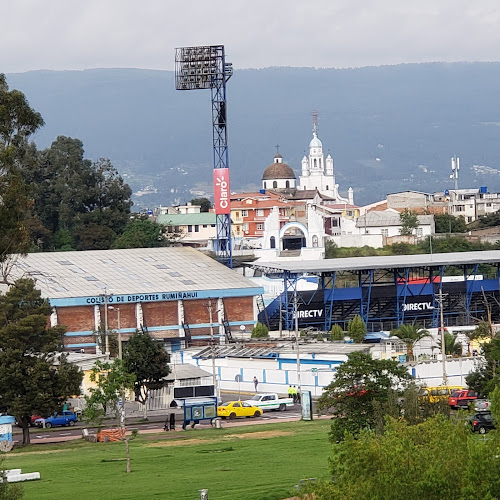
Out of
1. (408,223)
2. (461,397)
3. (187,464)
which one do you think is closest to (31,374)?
(187,464)

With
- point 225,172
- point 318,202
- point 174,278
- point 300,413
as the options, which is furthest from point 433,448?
point 318,202

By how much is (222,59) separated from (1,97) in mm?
67151

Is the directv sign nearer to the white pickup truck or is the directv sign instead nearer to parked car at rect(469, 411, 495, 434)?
the white pickup truck

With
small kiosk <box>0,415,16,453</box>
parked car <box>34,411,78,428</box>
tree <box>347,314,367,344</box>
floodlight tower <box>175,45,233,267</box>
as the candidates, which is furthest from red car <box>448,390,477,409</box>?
floodlight tower <box>175,45,233,267</box>

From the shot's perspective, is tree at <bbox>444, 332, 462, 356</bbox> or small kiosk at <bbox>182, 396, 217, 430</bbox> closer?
small kiosk at <bbox>182, 396, 217, 430</bbox>

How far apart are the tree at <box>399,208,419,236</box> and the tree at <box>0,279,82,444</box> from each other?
9741 cm

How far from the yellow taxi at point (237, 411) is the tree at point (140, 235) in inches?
2292

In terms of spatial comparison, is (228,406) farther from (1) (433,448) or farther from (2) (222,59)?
(2) (222,59)

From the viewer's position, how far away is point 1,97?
36250 mm

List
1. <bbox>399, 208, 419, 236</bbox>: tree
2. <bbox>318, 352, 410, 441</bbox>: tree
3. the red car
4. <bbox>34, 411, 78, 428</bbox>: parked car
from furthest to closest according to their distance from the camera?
<bbox>399, 208, 419, 236</bbox>: tree < <bbox>34, 411, 78, 428</bbox>: parked car < the red car < <bbox>318, 352, 410, 441</bbox>: tree

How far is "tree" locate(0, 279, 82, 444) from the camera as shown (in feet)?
156

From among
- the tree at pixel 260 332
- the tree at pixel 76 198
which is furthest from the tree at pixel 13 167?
the tree at pixel 76 198

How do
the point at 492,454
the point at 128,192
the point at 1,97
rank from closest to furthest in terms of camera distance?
the point at 492,454 → the point at 1,97 → the point at 128,192

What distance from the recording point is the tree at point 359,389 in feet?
124
